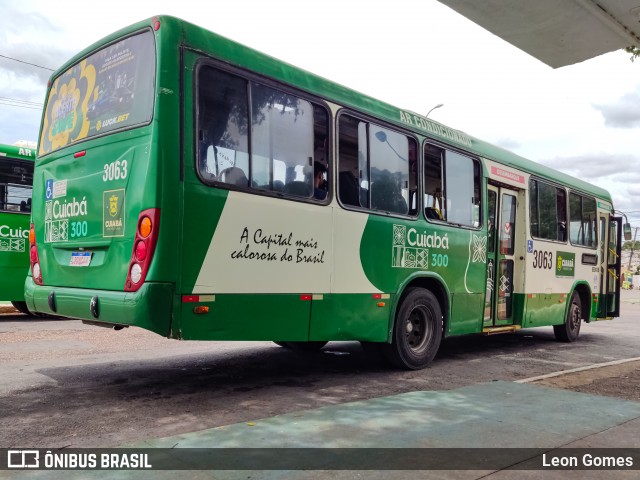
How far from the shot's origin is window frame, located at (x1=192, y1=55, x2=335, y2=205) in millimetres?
4824

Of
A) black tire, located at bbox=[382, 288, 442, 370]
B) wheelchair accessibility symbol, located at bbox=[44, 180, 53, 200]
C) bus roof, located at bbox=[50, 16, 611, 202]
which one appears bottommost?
black tire, located at bbox=[382, 288, 442, 370]

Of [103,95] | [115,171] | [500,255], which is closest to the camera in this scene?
[115,171]

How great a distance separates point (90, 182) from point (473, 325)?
18.0 ft

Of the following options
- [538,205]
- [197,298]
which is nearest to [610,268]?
[538,205]

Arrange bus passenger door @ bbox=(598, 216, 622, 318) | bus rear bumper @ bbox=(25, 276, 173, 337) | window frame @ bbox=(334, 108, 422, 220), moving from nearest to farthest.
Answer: bus rear bumper @ bbox=(25, 276, 173, 337), window frame @ bbox=(334, 108, 422, 220), bus passenger door @ bbox=(598, 216, 622, 318)

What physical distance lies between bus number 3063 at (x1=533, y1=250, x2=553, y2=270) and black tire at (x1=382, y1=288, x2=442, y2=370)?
3042mm

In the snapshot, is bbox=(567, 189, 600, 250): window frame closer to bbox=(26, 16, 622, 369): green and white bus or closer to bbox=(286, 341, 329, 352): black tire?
bbox=(26, 16, 622, 369): green and white bus

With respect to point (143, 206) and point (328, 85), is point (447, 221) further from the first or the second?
point (143, 206)

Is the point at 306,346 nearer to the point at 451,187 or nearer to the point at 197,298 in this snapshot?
the point at 451,187

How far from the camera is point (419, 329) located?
7.32 m

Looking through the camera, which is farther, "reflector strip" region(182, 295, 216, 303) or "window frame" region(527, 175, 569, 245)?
"window frame" region(527, 175, 569, 245)

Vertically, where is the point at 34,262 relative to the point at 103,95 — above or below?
below

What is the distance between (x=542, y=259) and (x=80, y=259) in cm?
764

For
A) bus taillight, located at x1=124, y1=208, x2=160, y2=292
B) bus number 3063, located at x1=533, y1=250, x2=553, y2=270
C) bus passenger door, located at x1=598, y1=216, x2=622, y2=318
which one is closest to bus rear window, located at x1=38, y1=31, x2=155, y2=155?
bus taillight, located at x1=124, y1=208, x2=160, y2=292
